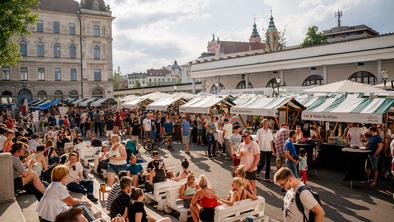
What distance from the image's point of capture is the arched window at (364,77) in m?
26.3

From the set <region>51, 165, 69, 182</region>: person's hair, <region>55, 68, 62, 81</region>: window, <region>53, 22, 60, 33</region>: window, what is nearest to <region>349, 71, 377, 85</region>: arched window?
<region>51, 165, 69, 182</region>: person's hair

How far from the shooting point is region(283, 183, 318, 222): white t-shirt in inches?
178

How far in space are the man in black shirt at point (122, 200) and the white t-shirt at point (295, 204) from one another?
9.09 ft

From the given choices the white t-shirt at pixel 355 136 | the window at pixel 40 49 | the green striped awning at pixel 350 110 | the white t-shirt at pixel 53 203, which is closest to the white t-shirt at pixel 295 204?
the white t-shirt at pixel 53 203

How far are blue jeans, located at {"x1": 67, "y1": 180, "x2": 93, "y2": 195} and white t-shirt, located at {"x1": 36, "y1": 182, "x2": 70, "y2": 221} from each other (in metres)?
2.98

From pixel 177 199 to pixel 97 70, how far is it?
51.9 meters

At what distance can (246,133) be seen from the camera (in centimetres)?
916

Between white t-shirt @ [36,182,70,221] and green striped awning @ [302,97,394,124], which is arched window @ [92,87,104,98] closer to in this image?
green striped awning @ [302,97,394,124]

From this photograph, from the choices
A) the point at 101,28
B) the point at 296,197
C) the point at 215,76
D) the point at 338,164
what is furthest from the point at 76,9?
the point at 296,197

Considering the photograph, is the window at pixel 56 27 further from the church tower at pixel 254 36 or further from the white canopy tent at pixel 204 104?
the church tower at pixel 254 36

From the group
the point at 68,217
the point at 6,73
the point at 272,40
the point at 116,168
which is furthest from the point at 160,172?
the point at 272,40

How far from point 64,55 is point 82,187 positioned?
166ft

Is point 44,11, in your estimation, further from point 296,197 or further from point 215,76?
point 296,197

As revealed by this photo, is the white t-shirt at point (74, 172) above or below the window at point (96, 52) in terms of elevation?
below
